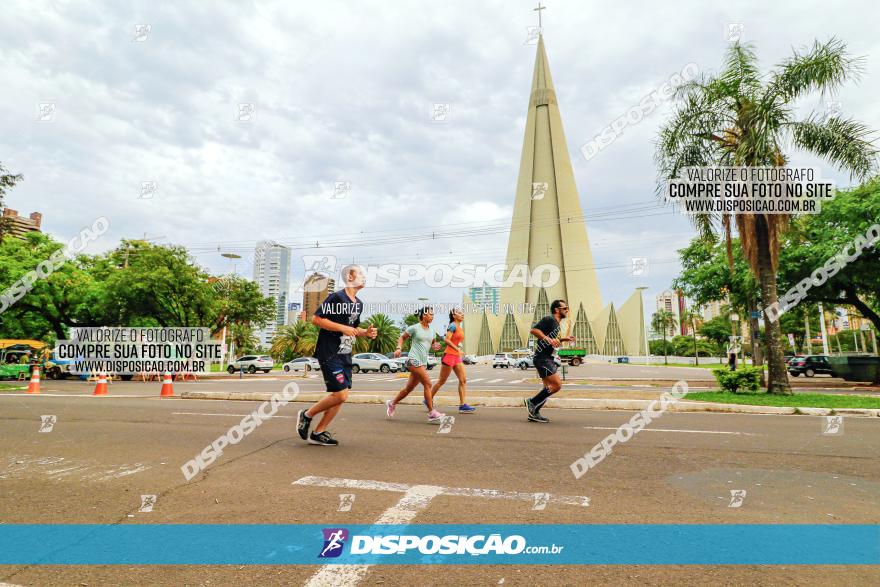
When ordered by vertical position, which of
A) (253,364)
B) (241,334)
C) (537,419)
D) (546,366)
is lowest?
(253,364)

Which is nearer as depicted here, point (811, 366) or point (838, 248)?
point (838, 248)

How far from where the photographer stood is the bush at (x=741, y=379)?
13.0m

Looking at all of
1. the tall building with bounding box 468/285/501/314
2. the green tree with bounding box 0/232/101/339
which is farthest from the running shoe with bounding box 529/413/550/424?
the tall building with bounding box 468/285/501/314

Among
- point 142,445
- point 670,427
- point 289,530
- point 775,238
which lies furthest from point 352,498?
point 775,238

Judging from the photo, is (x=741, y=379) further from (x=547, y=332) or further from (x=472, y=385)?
(x=472, y=385)

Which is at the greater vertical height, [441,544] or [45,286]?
[45,286]

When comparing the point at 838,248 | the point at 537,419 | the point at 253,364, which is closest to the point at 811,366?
the point at 838,248

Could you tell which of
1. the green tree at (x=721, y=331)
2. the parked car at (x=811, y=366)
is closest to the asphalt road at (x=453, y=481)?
the parked car at (x=811, y=366)

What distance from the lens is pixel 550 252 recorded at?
9312cm

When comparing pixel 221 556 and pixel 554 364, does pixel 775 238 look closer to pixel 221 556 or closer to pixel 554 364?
pixel 554 364

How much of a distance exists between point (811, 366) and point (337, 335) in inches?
1383

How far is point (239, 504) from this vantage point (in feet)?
11.6

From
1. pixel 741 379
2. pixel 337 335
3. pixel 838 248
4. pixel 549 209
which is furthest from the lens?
pixel 549 209

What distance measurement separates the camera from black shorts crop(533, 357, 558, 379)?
25.4 ft
